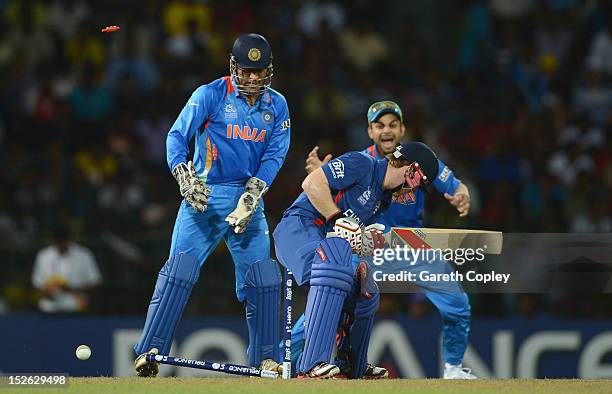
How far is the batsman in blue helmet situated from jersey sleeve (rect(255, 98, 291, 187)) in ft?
0.90

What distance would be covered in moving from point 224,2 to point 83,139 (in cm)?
251

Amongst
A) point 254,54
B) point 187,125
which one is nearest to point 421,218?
point 254,54

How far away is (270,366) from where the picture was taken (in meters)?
7.84

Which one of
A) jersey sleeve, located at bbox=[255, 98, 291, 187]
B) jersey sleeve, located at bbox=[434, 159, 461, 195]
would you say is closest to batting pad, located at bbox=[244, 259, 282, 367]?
jersey sleeve, located at bbox=[255, 98, 291, 187]

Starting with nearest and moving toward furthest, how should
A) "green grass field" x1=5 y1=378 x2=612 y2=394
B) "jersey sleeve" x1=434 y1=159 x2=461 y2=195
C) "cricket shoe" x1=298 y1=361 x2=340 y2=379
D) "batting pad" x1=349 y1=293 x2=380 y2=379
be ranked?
"green grass field" x1=5 y1=378 x2=612 y2=394, "cricket shoe" x1=298 y1=361 x2=340 y2=379, "batting pad" x1=349 y1=293 x2=380 y2=379, "jersey sleeve" x1=434 y1=159 x2=461 y2=195

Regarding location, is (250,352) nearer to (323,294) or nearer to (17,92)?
(323,294)

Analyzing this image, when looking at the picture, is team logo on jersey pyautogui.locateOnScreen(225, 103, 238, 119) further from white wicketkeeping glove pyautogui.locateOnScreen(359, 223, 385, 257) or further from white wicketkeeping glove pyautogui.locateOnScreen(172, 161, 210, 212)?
white wicketkeeping glove pyautogui.locateOnScreen(359, 223, 385, 257)

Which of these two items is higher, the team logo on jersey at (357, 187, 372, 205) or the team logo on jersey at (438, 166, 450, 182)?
the team logo on jersey at (438, 166, 450, 182)

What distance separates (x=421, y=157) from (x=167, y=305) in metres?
1.81

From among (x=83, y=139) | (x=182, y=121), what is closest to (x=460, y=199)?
(x=182, y=121)

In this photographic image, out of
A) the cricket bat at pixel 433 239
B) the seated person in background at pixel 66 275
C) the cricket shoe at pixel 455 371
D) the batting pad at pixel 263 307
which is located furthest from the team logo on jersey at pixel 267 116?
the seated person in background at pixel 66 275

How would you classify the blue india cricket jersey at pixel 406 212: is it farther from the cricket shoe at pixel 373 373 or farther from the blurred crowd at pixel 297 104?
the blurred crowd at pixel 297 104

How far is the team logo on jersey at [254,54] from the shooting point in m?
7.78

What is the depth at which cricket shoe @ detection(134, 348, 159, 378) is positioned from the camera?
759 cm
